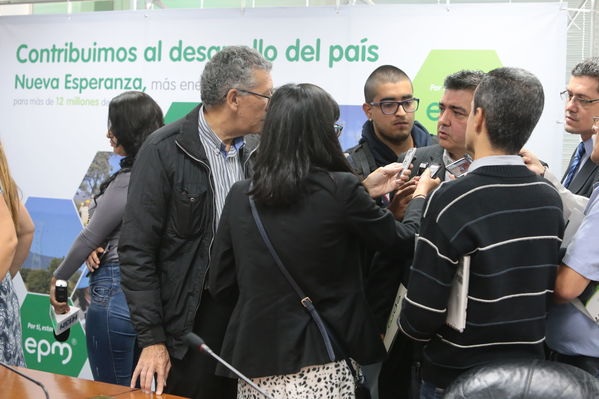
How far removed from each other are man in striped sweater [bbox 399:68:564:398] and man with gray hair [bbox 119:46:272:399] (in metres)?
0.82

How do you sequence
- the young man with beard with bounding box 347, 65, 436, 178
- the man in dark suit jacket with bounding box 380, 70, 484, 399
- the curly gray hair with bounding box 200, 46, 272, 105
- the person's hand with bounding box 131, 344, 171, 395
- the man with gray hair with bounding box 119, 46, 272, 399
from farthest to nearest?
the young man with beard with bounding box 347, 65, 436, 178, the man in dark suit jacket with bounding box 380, 70, 484, 399, the curly gray hair with bounding box 200, 46, 272, 105, the man with gray hair with bounding box 119, 46, 272, 399, the person's hand with bounding box 131, 344, 171, 395

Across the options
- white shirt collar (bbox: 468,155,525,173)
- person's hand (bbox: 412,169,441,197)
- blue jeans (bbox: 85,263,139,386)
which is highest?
white shirt collar (bbox: 468,155,525,173)

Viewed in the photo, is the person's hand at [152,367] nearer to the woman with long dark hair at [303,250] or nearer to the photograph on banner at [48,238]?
the woman with long dark hair at [303,250]

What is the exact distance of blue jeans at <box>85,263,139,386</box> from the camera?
3.02 metres

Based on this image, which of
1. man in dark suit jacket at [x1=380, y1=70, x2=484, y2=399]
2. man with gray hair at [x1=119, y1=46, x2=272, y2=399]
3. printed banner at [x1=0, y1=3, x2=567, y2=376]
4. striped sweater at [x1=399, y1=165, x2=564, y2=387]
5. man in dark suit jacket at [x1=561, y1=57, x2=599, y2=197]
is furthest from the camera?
printed banner at [x1=0, y1=3, x2=567, y2=376]

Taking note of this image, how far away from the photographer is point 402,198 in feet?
8.38

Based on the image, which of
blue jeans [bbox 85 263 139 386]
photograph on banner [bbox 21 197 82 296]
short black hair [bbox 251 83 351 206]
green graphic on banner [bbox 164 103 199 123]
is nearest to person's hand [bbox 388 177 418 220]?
short black hair [bbox 251 83 351 206]

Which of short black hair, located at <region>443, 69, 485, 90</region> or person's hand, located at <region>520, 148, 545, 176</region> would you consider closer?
person's hand, located at <region>520, 148, 545, 176</region>

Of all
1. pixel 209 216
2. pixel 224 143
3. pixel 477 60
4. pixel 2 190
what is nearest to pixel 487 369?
pixel 209 216

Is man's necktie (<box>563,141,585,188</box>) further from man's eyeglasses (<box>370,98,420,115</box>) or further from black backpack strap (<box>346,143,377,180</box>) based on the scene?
black backpack strap (<box>346,143,377,180</box>)

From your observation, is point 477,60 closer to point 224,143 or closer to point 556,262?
point 224,143

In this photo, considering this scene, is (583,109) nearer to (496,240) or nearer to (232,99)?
A: (496,240)

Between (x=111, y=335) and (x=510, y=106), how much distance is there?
1938mm

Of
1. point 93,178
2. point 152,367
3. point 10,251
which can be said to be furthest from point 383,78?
point 93,178
